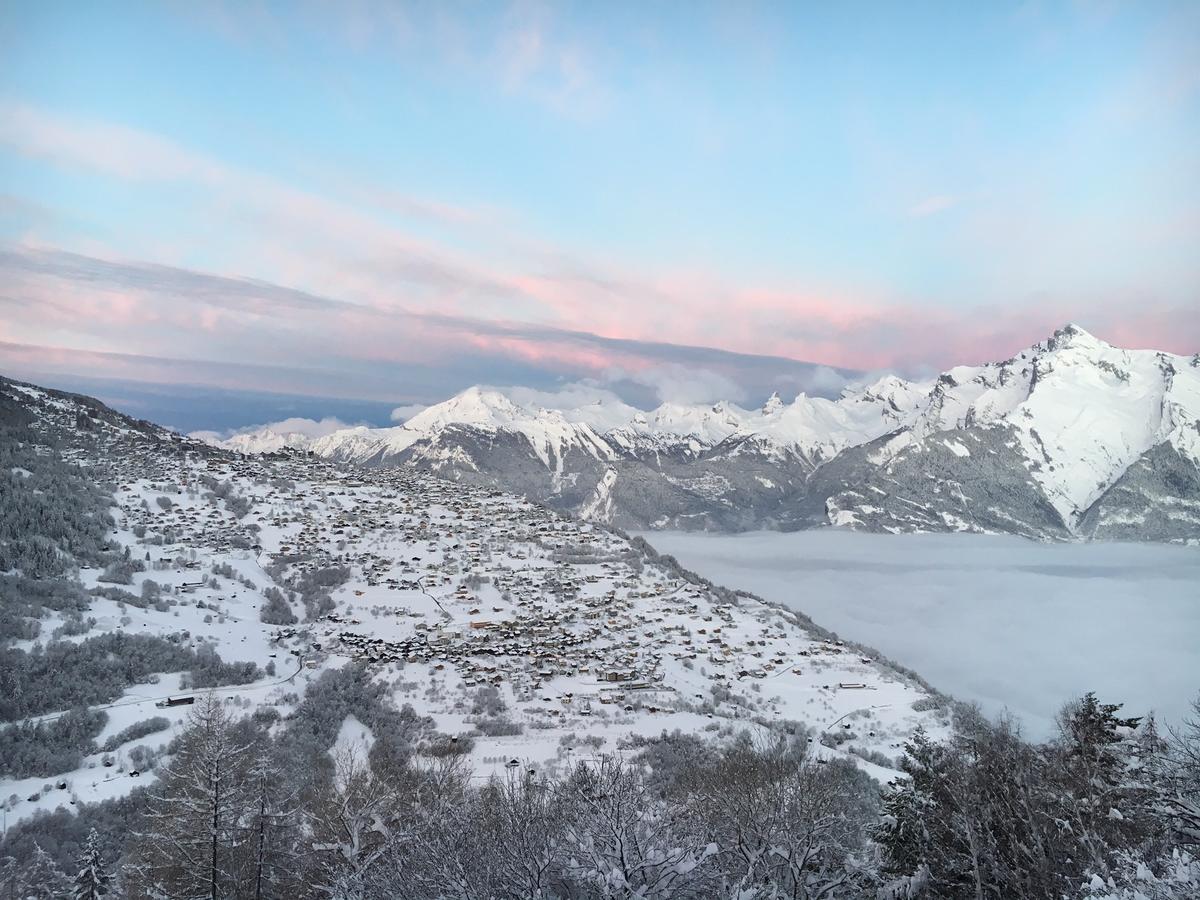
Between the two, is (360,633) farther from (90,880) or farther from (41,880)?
(90,880)

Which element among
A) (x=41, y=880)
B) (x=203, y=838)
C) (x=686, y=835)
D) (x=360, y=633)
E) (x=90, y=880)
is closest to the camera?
(x=686, y=835)

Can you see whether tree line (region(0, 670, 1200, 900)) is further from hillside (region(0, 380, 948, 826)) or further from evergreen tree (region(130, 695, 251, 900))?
hillside (region(0, 380, 948, 826))

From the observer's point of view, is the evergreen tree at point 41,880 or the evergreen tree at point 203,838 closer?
the evergreen tree at point 203,838

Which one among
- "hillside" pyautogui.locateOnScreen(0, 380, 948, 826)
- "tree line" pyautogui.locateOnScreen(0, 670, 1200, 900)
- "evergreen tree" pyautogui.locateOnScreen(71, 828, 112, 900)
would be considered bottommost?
"hillside" pyautogui.locateOnScreen(0, 380, 948, 826)

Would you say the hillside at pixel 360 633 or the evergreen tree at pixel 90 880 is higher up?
the evergreen tree at pixel 90 880

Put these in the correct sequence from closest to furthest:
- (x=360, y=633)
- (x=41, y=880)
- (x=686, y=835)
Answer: (x=686, y=835)
(x=41, y=880)
(x=360, y=633)

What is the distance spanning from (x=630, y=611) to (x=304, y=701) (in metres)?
39.6

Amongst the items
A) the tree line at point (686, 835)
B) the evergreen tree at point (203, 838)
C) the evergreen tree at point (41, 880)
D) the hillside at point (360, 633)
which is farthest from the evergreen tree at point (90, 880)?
the hillside at point (360, 633)

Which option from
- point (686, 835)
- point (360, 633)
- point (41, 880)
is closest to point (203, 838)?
point (41, 880)

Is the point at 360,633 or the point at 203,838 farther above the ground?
the point at 203,838

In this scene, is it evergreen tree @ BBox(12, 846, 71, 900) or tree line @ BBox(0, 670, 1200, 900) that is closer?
tree line @ BBox(0, 670, 1200, 900)

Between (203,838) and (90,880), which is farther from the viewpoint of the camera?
(90,880)

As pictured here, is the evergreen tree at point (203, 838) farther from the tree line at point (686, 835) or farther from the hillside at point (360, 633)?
the hillside at point (360, 633)

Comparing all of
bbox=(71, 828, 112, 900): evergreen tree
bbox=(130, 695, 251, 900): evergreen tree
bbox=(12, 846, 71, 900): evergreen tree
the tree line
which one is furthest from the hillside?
bbox=(130, 695, 251, 900): evergreen tree
